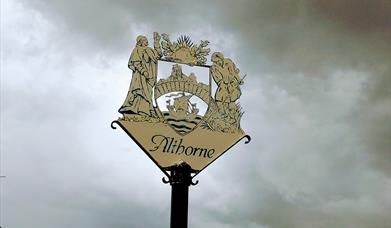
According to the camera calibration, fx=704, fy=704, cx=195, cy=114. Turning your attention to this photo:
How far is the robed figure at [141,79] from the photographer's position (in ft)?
43.4

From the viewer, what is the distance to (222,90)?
1405cm

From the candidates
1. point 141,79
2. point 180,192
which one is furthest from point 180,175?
point 141,79

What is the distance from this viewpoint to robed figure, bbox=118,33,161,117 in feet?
43.4

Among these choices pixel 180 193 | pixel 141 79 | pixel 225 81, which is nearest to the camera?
pixel 180 193

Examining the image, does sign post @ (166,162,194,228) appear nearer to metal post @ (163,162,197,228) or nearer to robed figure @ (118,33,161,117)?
metal post @ (163,162,197,228)

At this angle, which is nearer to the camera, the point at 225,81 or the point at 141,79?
the point at 141,79

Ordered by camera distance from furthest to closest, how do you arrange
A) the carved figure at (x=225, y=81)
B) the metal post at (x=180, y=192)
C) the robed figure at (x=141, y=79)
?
the carved figure at (x=225, y=81) < the robed figure at (x=141, y=79) < the metal post at (x=180, y=192)

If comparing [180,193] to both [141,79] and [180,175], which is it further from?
[141,79]

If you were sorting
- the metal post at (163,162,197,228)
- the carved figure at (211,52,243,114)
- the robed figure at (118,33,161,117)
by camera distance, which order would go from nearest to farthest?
the metal post at (163,162,197,228)
the robed figure at (118,33,161,117)
the carved figure at (211,52,243,114)

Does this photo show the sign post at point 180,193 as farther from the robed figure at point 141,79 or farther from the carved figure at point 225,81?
the carved figure at point 225,81

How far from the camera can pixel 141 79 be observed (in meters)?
13.4

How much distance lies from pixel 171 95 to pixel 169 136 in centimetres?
81

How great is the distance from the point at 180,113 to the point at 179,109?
8 centimetres

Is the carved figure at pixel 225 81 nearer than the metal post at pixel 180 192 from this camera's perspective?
No
